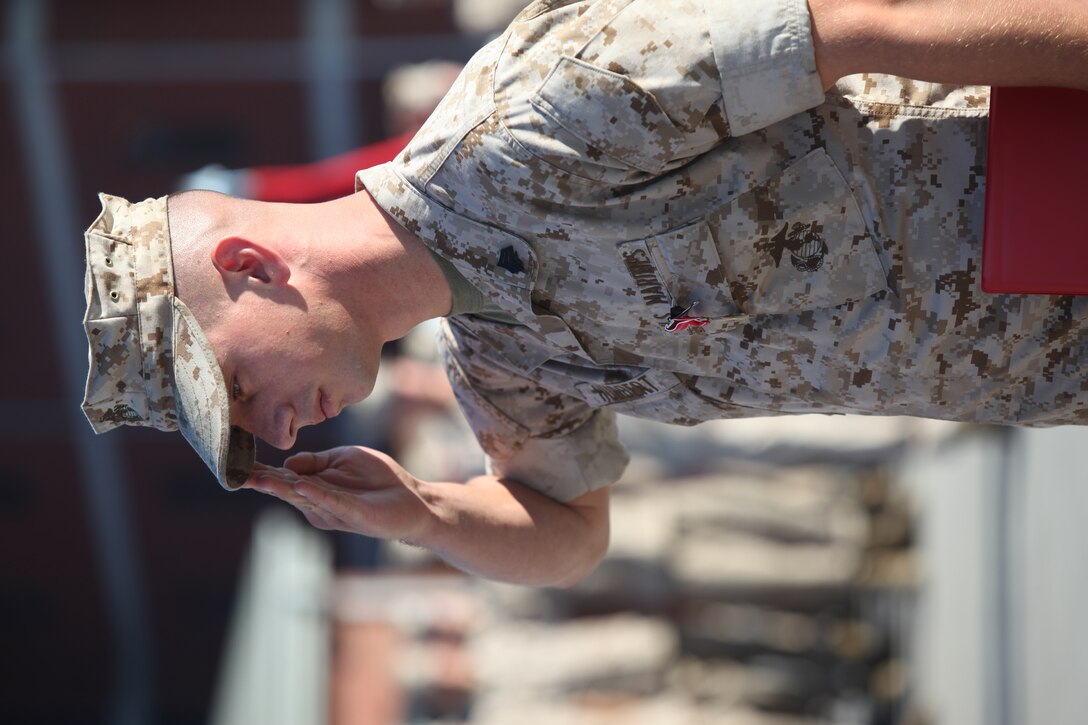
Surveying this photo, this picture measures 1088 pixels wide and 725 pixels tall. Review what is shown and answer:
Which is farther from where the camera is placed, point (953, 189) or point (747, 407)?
point (747, 407)

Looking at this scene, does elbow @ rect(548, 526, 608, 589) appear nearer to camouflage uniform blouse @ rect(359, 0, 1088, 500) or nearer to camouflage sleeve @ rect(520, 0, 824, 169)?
camouflage uniform blouse @ rect(359, 0, 1088, 500)

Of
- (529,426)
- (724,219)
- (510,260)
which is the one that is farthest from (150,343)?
(724,219)

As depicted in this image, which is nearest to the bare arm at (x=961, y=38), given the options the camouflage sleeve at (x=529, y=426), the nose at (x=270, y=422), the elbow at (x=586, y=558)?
the camouflage sleeve at (x=529, y=426)

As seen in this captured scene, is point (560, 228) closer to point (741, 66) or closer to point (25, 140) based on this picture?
point (741, 66)

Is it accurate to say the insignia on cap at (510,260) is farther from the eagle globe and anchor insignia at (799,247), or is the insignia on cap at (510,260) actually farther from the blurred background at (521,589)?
the blurred background at (521,589)

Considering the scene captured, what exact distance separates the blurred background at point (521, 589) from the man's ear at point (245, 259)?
282 cm

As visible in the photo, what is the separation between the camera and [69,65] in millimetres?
16344

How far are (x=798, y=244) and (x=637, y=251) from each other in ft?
0.96

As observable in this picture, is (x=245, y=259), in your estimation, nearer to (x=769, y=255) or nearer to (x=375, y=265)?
(x=375, y=265)

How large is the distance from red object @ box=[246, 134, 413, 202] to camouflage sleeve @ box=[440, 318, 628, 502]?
8.58 ft

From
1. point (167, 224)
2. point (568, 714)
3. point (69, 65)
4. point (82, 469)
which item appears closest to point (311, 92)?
point (69, 65)

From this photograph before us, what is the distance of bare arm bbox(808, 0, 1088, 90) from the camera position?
204 centimetres

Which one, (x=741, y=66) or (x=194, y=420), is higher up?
(x=741, y=66)

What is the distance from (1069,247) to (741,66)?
2.11 ft
